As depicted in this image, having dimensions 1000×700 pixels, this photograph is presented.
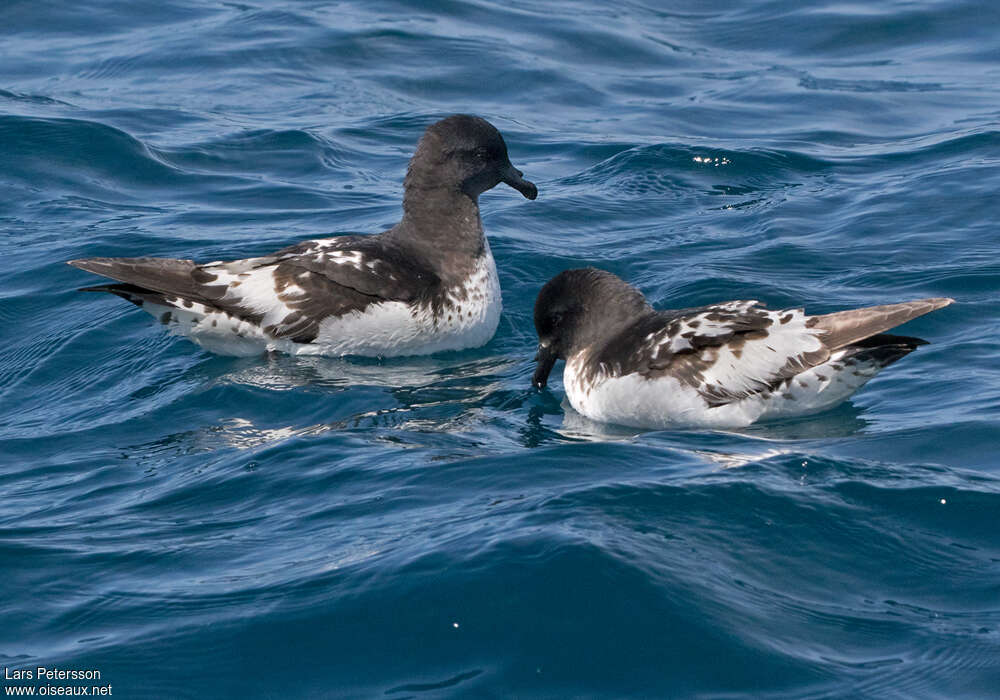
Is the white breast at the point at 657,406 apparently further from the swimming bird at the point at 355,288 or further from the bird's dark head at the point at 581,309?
the swimming bird at the point at 355,288

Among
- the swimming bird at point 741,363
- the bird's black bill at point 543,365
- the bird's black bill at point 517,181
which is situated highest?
the bird's black bill at point 517,181

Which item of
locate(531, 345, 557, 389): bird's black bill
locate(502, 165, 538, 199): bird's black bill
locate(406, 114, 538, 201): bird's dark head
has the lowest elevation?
locate(531, 345, 557, 389): bird's black bill

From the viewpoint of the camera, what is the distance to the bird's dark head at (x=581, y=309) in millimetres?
8984

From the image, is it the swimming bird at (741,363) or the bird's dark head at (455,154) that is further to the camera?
the bird's dark head at (455,154)

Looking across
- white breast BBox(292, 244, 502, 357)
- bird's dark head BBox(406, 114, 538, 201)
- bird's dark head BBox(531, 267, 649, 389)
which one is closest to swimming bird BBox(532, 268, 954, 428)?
bird's dark head BBox(531, 267, 649, 389)

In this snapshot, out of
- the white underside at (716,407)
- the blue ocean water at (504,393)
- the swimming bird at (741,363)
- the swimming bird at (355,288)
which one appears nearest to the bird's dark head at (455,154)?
the swimming bird at (355,288)

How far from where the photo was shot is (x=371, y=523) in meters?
6.91

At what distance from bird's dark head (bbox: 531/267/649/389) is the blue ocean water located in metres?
0.48

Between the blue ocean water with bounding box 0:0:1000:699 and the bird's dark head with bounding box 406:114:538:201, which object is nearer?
the blue ocean water with bounding box 0:0:1000:699

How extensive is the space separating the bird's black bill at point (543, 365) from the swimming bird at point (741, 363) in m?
0.73

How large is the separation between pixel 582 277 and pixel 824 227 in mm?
Result: 4125

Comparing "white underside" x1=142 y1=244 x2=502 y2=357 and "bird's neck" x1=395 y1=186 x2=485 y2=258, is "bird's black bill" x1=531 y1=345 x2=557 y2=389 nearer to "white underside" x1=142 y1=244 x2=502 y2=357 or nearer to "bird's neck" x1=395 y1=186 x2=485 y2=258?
"white underside" x1=142 y1=244 x2=502 y2=357

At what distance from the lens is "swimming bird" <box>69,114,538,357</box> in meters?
9.71

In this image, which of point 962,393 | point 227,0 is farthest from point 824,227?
point 227,0
